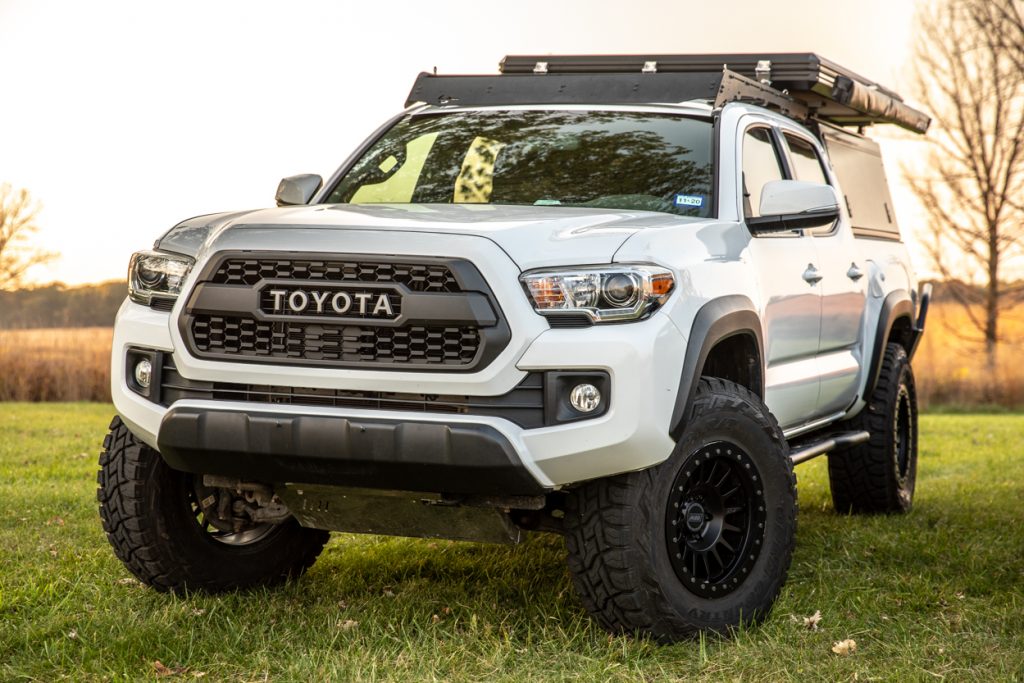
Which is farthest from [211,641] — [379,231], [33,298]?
[33,298]

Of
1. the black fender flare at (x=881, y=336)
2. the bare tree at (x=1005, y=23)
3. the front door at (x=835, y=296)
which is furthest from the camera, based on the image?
the bare tree at (x=1005, y=23)

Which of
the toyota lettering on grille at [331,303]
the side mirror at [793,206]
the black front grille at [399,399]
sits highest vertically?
the side mirror at [793,206]

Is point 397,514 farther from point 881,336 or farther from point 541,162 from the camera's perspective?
point 881,336

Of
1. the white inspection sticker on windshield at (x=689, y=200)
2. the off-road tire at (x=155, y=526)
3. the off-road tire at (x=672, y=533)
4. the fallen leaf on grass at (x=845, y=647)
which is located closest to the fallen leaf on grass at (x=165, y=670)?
the off-road tire at (x=155, y=526)

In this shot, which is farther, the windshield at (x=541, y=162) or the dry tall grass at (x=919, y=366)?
the dry tall grass at (x=919, y=366)

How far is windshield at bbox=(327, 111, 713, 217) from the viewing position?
16.8ft

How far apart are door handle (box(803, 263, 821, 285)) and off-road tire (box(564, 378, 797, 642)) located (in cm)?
129

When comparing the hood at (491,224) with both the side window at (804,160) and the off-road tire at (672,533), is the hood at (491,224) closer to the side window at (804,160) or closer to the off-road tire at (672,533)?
the off-road tire at (672,533)

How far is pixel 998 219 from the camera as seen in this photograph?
23.6 metres

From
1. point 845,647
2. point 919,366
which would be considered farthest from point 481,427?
point 919,366

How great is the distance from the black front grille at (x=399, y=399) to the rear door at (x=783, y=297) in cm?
155

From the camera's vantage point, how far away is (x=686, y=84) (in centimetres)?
571

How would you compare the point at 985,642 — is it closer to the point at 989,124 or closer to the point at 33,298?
the point at 33,298

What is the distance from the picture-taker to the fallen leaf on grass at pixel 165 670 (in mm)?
4090
